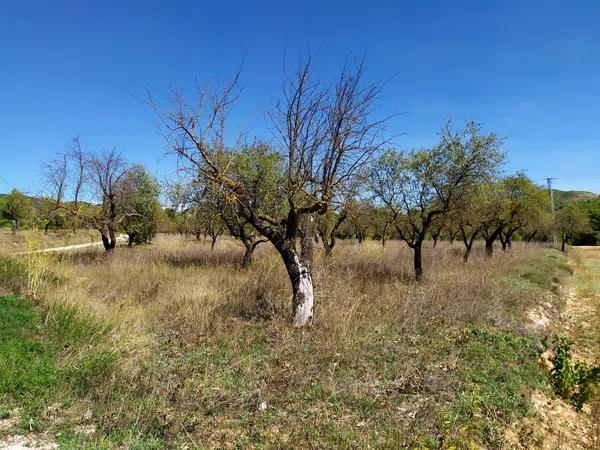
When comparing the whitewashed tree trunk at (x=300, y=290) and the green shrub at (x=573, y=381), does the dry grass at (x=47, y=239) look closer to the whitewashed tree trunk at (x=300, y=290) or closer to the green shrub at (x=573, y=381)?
the whitewashed tree trunk at (x=300, y=290)

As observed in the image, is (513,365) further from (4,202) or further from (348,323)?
(4,202)

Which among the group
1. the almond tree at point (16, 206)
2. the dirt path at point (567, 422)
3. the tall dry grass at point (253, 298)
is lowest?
the dirt path at point (567, 422)

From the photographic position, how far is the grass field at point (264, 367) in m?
4.54

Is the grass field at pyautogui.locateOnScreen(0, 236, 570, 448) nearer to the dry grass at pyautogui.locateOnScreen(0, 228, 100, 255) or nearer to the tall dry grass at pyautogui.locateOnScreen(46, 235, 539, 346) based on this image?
the tall dry grass at pyautogui.locateOnScreen(46, 235, 539, 346)

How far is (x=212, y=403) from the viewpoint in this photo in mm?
4980

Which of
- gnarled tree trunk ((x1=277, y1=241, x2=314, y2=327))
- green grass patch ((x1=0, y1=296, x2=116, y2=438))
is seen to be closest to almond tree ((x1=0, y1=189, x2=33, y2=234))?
green grass patch ((x1=0, y1=296, x2=116, y2=438))

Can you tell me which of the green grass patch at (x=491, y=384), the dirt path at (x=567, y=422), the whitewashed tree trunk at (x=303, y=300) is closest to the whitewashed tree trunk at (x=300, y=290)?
the whitewashed tree trunk at (x=303, y=300)

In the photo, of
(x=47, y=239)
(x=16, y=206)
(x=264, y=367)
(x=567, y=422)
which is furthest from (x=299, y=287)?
(x=16, y=206)

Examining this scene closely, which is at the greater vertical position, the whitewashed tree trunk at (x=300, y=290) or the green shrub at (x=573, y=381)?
the whitewashed tree trunk at (x=300, y=290)

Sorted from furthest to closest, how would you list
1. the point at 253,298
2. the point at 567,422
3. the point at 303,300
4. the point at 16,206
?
the point at 16,206 < the point at 253,298 < the point at 303,300 < the point at 567,422

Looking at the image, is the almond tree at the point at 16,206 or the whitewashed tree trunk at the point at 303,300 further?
the almond tree at the point at 16,206

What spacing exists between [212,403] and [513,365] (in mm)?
5173

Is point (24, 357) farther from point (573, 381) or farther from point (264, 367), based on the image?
point (573, 381)

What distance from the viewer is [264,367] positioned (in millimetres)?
6160
